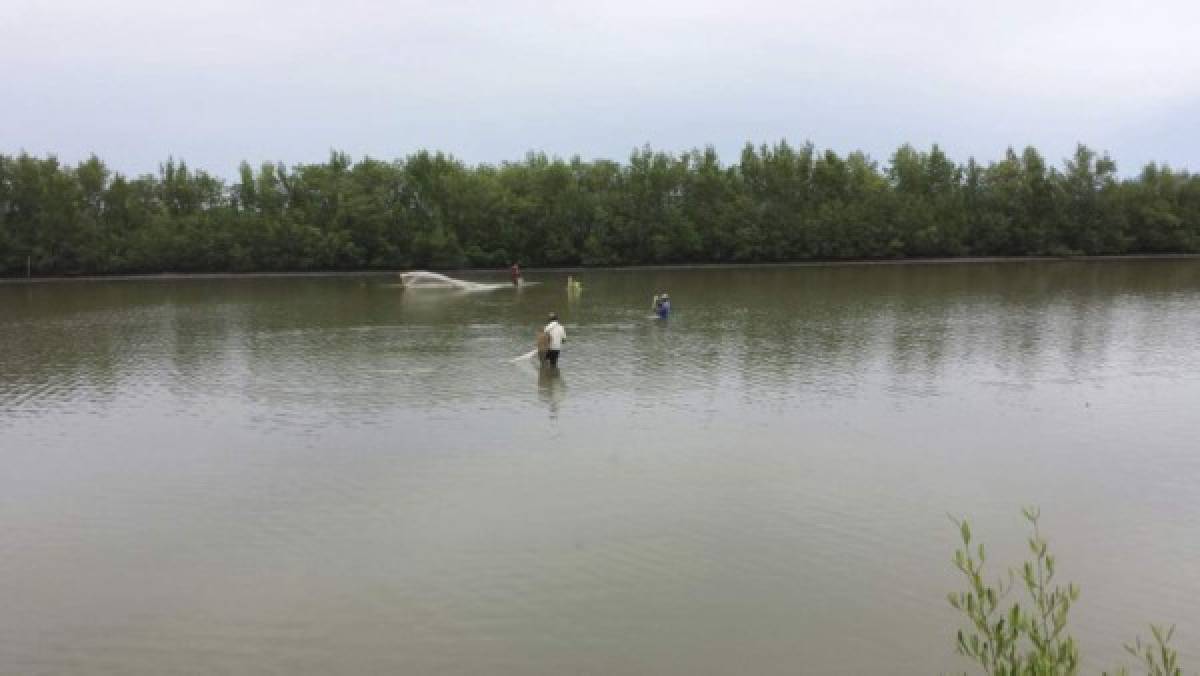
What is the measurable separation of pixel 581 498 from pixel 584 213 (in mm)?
81836

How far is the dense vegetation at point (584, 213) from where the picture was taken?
290ft

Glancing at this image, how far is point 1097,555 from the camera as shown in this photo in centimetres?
1262

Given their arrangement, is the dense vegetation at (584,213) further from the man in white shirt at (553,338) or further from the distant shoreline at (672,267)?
the man in white shirt at (553,338)

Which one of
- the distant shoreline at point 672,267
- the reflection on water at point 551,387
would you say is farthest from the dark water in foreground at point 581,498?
the distant shoreline at point 672,267

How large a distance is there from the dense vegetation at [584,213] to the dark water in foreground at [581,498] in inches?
2322

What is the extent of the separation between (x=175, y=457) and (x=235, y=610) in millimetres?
8324

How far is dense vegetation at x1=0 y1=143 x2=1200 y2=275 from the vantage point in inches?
3477

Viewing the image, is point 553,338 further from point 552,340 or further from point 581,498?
point 581,498

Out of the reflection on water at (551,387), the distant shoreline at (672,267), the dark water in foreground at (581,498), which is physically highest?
the distant shoreline at (672,267)

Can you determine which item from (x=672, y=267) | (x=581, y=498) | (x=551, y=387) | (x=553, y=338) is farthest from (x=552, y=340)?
(x=672, y=267)

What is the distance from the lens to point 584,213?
314ft

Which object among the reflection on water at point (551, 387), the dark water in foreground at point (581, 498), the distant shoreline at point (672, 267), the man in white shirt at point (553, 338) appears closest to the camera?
the dark water in foreground at point (581, 498)

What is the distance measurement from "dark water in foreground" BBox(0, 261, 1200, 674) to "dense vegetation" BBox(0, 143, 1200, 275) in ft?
194

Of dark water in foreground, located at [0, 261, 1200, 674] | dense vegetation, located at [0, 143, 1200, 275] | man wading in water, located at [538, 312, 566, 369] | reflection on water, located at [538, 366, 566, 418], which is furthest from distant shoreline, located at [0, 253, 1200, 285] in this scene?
reflection on water, located at [538, 366, 566, 418]
